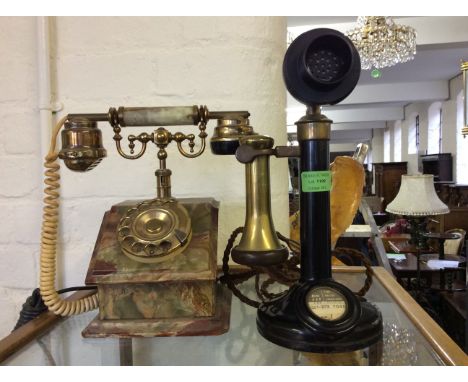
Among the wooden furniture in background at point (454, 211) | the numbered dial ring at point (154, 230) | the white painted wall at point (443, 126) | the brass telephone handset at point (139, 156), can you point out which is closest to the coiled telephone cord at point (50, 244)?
the brass telephone handset at point (139, 156)

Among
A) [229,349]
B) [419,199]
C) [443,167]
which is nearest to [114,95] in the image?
[229,349]

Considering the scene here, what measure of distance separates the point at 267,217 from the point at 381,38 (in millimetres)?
2456

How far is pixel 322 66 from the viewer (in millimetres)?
516

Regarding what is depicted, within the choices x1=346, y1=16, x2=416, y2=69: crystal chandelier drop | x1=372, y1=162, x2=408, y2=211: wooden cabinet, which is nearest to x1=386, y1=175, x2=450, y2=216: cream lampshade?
x1=346, y1=16, x2=416, y2=69: crystal chandelier drop

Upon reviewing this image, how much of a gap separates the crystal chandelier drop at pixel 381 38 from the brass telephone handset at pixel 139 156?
2.18m

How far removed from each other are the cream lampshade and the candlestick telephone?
197cm

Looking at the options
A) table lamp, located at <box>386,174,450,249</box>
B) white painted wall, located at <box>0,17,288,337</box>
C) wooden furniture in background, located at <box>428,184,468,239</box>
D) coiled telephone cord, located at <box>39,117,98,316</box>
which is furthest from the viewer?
wooden furniture in background, located at <box>428,184,468,239</box>

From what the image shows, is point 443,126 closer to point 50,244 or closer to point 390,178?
point 390,178

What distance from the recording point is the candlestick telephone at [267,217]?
0.51 meters

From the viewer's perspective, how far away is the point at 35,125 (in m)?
0.85

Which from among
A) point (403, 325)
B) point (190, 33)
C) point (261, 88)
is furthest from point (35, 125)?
point (403, 325)

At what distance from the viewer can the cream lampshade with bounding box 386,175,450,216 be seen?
234cm

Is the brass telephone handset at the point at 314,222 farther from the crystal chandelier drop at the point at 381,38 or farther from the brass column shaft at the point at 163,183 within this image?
the crystal chandelier drop at the point at 381,38

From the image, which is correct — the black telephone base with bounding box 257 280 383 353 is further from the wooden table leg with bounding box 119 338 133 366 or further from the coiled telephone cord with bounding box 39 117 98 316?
the coiled telephone cord with bounding box 39 117 98 316
